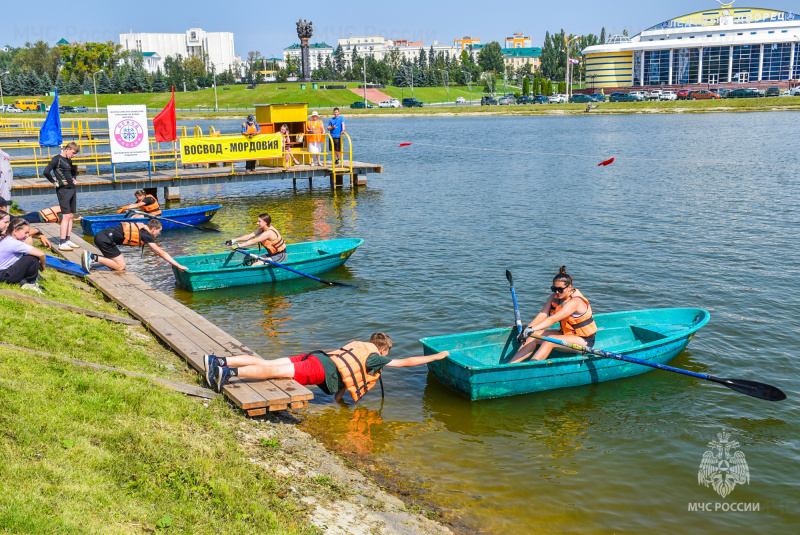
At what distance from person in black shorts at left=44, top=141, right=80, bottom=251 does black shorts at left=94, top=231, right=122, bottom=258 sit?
92.4 inches

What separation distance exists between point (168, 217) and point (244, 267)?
8.12 m

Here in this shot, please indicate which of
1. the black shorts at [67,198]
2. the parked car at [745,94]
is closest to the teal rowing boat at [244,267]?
the black shorts at [67,198]

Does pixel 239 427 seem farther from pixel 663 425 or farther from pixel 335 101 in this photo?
pixel 335 101

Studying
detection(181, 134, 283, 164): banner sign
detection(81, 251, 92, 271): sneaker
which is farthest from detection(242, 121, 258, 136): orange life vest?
detection(81, 251, 92, 271): sneaker

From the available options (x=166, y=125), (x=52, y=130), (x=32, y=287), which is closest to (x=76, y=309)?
(x=32, y=287)

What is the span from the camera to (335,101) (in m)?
147

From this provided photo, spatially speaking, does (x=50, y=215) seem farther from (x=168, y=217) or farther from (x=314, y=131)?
(x=314, y=131)

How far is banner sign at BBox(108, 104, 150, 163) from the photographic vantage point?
26422mm

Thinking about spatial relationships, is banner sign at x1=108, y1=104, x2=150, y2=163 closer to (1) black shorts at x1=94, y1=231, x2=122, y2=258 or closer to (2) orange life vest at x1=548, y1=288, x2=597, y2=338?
(1) black shorts at x1=94, y1=231, x2=122, y2=258

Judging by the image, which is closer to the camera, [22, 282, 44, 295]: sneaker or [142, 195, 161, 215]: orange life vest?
[22, 282, 44, 295]: sneaker

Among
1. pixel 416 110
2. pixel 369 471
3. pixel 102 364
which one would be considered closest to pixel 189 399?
pixel 102 364

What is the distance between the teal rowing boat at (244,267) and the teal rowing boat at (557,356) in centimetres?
717

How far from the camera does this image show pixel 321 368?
→ 9.27 m

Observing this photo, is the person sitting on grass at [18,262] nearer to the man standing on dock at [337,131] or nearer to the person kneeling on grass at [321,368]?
the person kneeling on grass at [321,368]
